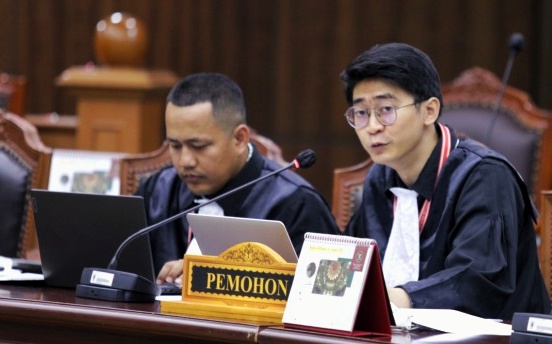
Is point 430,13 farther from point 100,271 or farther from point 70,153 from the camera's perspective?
point 100,271

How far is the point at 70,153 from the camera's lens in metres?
4.24

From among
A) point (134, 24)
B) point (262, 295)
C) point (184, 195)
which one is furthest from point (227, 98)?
point (134, 24)

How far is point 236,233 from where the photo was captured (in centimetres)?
271

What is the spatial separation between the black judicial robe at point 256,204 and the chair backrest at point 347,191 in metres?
0.20

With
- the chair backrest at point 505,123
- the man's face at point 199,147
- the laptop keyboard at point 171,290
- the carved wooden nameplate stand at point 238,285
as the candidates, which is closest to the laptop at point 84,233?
the laptop keyboard at point 171,290

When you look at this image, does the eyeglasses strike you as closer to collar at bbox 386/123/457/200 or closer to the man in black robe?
collar at bbox 386/123/457/200

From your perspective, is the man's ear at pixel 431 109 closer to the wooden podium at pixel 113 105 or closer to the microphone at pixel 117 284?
the microphone at pixel 117 284

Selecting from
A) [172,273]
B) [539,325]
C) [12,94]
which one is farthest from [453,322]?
[12,94]

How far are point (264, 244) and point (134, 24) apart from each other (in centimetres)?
327

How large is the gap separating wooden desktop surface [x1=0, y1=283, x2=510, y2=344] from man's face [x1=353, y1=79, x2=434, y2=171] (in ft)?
2.43

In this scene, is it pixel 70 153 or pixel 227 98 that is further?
pixel 70 153

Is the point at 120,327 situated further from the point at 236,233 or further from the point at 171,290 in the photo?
the point at 171,290

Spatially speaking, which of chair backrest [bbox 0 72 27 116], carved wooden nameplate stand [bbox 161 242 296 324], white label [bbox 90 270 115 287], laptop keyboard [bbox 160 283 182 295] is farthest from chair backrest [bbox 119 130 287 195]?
chair backrest [bbox 0 72 27 116]

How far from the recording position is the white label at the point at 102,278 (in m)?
2.84
